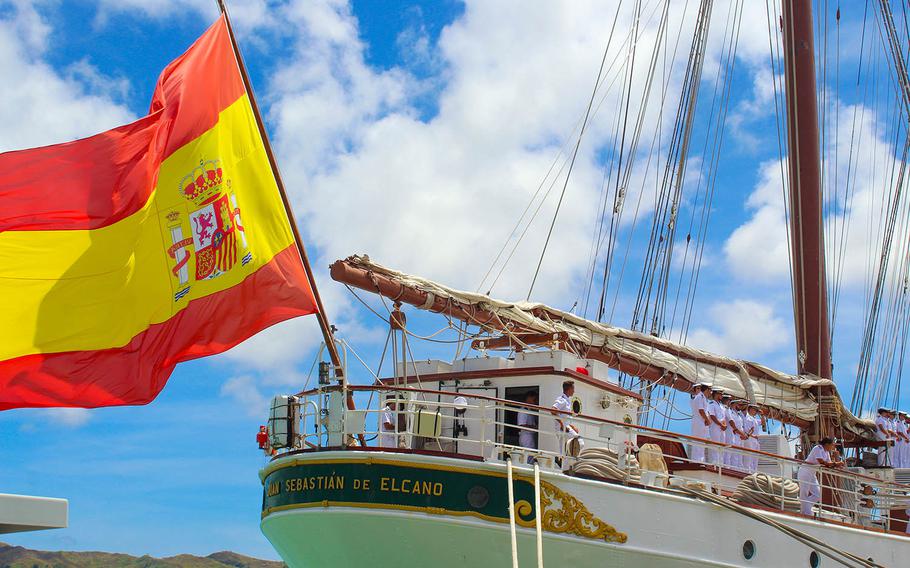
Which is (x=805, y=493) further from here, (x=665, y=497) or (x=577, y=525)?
(x=577, y=525)

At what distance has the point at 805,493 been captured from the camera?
56.7 ft

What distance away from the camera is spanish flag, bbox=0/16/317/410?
11961 mm

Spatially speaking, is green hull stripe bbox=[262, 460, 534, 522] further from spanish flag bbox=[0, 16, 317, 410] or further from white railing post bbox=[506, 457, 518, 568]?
spanish flag bbox=[0, 16, 317, 410]

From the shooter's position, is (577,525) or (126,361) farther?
(577,525)

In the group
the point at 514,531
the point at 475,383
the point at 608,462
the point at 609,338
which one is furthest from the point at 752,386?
the point at 514,531

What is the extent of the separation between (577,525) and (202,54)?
25.8ft

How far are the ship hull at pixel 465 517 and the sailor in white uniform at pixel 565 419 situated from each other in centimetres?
86

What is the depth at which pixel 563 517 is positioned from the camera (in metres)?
13.3

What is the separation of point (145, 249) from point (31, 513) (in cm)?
680

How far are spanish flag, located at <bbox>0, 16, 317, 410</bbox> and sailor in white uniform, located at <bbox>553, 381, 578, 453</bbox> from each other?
3860 mm

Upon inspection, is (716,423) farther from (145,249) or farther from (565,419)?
(145,249)

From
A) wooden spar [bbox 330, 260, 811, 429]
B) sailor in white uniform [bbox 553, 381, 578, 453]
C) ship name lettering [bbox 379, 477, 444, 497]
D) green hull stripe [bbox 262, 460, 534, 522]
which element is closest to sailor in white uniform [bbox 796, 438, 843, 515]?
wooden spar [bbox 330, 260, 811, 429]

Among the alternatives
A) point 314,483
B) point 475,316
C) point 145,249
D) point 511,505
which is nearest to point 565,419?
point 511,505

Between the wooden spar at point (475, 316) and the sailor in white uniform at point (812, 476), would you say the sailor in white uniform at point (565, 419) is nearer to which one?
the wooden spar at point (475, 316)
